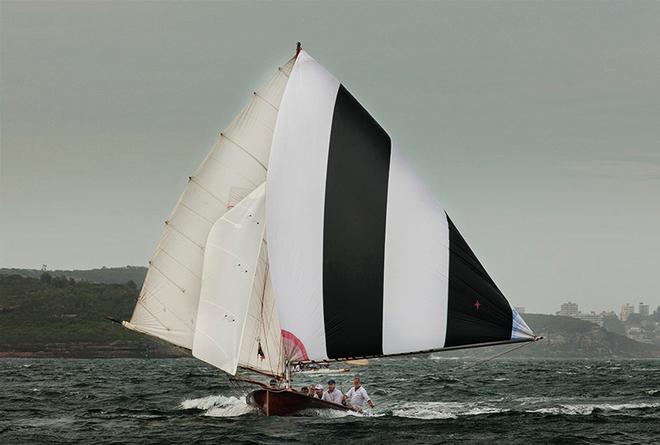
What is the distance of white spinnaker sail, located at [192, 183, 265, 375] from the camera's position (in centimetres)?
3959

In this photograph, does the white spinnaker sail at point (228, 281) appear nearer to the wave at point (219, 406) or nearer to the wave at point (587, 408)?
the wave at point (219, 406)

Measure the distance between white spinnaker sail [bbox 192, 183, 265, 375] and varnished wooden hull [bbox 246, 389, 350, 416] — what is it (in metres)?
1.84

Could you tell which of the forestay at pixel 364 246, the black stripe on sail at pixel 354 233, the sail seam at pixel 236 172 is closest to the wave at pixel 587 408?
the forestay at pixel 364 246

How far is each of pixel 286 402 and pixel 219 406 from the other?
12651mm

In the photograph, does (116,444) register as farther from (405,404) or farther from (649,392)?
(649,392)

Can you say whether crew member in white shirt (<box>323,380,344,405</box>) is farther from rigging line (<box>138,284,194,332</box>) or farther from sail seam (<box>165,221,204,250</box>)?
sail seam (<box>165,221,204,250</box>)

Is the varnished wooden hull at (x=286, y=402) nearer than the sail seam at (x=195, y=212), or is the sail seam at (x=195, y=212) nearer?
the varnished wooden hull at (x=286, y=402)

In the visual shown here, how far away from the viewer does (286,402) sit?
39969 millimetres

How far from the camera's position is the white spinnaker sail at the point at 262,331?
4153cm

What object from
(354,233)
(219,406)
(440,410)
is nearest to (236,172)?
(354,233)

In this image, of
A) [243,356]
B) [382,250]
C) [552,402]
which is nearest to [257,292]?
[243,356]

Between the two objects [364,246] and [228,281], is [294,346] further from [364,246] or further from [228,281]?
[364,246]

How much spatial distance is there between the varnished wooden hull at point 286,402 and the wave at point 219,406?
9.98 ft

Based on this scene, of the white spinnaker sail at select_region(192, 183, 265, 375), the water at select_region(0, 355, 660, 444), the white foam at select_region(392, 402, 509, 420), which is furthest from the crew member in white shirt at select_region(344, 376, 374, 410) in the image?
the white spinnaker sail at select_region(192, 183, 265, 375)
